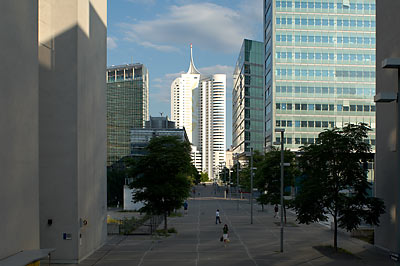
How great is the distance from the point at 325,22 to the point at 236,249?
6946cm

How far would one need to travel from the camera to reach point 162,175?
117 feet

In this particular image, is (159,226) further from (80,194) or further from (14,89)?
(14,89)

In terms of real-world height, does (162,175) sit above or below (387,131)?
below

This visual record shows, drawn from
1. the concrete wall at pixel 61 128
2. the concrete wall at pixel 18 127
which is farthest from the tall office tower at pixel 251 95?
the concrete wall at pixel 18 127

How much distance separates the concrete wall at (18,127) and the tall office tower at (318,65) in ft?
237

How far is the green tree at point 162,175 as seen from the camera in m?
35.1

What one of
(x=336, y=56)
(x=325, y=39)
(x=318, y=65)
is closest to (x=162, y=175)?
(x=318, y=65)

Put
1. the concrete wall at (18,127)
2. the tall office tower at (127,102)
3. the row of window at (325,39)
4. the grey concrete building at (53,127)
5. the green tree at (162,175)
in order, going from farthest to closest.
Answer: the tall office tower at (127,102) → the row of window at (325,39) → the green tree at (162,175) → the grey concrete building at (53,127) → the concrete wall at (18,127)

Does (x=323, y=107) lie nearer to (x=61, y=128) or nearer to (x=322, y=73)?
(x=322, y=73)

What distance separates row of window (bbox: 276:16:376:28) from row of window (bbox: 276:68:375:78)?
920 centimetres

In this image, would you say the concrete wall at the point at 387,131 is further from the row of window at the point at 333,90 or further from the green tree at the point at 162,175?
the row of window at the point at 333,90

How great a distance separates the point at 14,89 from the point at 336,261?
18.8 metres

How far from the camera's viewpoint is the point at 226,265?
22922 mm

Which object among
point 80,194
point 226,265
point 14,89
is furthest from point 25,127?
point 226,265
